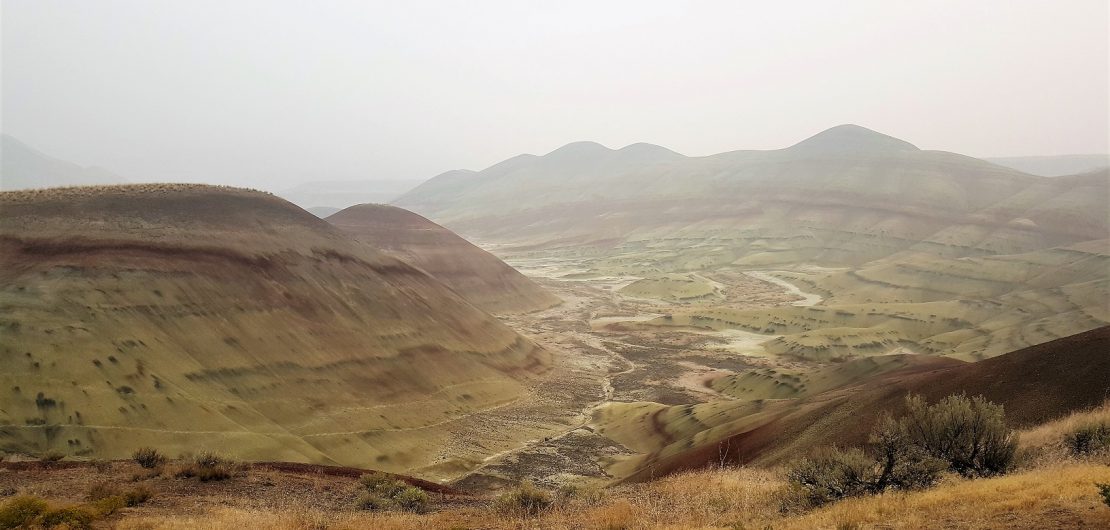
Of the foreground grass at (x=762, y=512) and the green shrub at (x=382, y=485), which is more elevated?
the foreground grass at (x=762, y=512)

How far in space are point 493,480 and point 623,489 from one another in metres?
16.1

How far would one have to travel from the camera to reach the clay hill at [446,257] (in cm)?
10075

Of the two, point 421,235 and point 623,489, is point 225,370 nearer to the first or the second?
point 623,489

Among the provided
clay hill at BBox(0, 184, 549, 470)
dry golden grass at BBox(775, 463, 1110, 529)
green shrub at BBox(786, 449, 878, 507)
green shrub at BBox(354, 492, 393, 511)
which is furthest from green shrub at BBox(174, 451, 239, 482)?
green shrub at BBox(786, 449, 878, 507)

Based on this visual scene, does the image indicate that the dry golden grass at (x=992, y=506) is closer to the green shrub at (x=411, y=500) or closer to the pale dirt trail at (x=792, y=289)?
the green shrub at (x=411, y=500)

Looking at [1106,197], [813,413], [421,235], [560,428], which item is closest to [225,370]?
[560,428]

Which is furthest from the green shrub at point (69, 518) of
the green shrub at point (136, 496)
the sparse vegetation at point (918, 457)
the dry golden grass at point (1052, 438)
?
the dry golden grass at point (1052, 438)

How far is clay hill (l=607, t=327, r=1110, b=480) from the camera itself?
65.3 feet

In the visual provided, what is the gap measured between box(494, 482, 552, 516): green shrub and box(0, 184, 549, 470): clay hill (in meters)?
19.5

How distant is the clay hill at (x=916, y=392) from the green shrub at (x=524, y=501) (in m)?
11.2

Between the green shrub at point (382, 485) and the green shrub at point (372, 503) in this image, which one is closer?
the green shrub at point (372, 503)

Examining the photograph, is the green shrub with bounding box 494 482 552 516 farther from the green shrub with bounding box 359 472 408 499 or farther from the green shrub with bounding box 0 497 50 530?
the green shrub with bounding box 0 497 50 530

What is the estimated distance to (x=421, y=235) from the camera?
110375mm

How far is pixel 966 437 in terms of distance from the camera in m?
14.5
